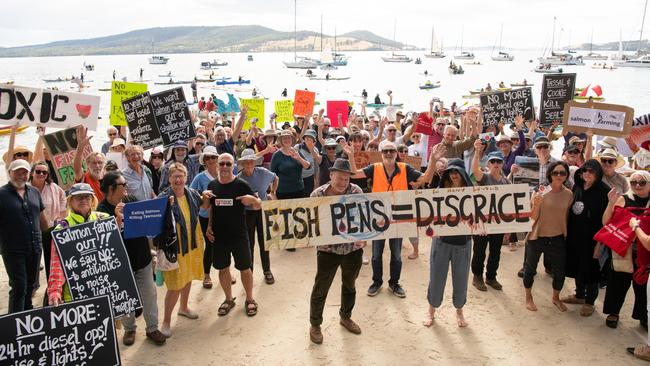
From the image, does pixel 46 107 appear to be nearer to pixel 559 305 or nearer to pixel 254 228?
pixel 254 228

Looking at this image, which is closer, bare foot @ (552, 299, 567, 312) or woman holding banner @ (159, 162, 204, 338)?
woman holding banner @ (159, 162, 204, 338)

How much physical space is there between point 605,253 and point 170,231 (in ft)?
18.2

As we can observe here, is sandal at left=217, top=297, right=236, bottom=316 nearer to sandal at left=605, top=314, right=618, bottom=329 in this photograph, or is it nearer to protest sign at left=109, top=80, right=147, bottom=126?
sandal at left=605, top=314, right=618, bottom=329

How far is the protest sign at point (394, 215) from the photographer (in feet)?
18.1

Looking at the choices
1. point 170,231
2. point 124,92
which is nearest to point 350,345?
point 170,231

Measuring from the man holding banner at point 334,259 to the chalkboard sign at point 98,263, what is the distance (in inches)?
80.8

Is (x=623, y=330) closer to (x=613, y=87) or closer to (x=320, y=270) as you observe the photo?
(x=320, y=270)

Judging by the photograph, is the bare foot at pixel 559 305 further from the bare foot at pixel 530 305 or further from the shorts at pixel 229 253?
the shorts at pixel 229 253

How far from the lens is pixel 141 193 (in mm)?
6902

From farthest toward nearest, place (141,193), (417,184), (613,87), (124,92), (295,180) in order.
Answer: (613,87) < (124,92) < (295,180) < (141,193) < (417,184)

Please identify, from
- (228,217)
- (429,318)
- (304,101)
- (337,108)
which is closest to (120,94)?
(304,101)

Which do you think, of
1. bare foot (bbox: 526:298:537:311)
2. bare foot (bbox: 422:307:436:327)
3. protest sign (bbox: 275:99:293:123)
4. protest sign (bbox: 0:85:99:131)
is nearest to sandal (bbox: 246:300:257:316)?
bare foot (bbox: 422:307:436:327)

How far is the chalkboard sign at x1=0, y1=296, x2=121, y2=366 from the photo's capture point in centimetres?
373

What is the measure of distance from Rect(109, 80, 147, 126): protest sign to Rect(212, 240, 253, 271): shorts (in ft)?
18.4
